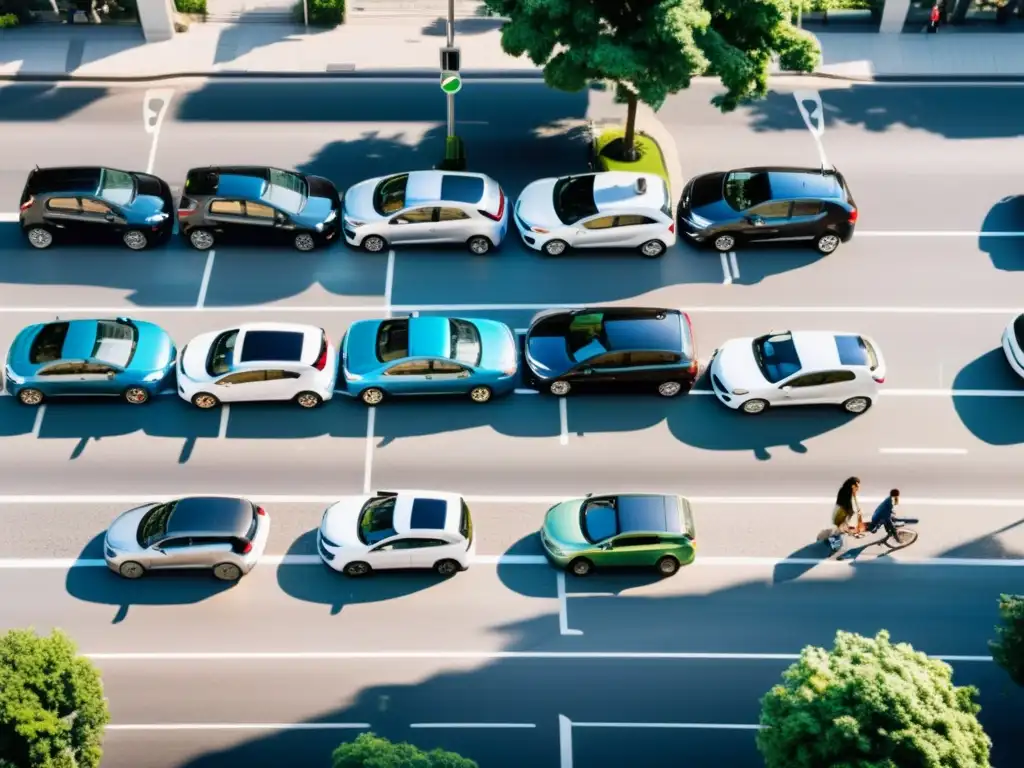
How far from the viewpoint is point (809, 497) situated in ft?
81.6

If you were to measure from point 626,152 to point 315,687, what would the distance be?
16782 mm

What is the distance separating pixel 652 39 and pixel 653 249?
5.13 m

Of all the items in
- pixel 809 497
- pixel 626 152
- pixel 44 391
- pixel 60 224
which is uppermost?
pixel 626 152

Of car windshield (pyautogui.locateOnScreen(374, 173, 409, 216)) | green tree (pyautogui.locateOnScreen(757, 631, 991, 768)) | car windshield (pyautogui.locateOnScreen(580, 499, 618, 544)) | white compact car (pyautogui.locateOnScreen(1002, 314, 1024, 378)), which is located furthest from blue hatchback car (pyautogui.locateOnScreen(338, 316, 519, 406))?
white compact car (pyautogui.locateOnScreen(1002, 314, 1024, 378))

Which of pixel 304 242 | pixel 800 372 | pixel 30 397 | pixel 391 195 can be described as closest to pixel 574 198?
pixel 391 195

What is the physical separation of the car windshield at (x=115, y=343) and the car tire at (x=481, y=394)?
7.54m

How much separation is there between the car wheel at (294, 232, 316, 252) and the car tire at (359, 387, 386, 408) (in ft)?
17.4

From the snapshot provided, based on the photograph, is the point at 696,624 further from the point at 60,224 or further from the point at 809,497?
the point at 60,224

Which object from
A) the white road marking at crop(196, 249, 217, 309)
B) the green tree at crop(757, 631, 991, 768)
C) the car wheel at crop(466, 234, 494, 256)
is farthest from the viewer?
the car wheel at crop(466, 234, 494, 256)

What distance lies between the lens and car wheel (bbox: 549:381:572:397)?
2589 cm

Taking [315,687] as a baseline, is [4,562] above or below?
above

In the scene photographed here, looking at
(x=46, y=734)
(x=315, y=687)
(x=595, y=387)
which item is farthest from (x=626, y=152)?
(x=46, y=734)

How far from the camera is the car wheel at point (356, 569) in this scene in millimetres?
22969

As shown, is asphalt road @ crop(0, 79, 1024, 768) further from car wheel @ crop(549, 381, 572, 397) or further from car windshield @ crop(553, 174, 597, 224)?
car windshield @ crop(553, 174, 597, 224)
